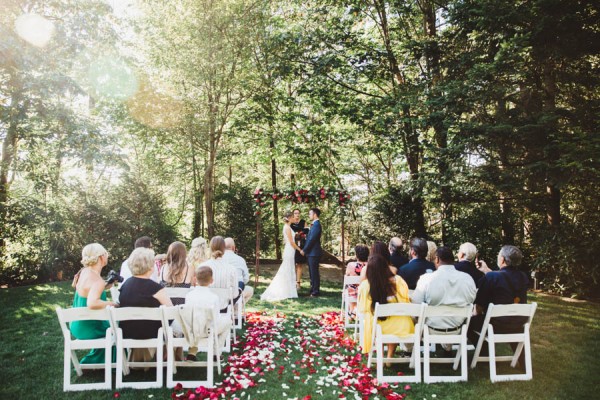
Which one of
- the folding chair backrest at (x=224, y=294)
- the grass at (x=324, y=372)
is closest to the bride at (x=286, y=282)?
the grass at (x=324, y=372)

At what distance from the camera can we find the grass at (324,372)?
14.8 ft

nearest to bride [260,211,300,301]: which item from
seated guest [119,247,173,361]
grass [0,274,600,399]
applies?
grass [0,274,600,399]

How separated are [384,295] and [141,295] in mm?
3030

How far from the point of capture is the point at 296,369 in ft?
16.9

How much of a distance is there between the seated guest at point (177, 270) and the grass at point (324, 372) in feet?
4.26

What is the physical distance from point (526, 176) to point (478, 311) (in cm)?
518

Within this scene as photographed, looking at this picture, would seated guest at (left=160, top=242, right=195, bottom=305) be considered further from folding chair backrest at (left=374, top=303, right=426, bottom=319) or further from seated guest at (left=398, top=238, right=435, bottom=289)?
seated guest at (left=398, top=238, right=435, bottom=289)

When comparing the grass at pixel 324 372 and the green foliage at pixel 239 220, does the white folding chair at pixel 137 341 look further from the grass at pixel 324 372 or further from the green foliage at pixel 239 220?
the green foliage at pixel 239 220

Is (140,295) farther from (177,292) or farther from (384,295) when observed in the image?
(384,295)

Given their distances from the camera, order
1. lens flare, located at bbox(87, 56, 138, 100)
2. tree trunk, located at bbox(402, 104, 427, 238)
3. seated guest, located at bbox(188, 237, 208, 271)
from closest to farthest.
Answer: seated guest, located at bbox(188, 237, 208, 271) → lens flare, located at bbox(87, 56, 138, 100) → tree trunk, located at bbox(402, 104, 427, 238)

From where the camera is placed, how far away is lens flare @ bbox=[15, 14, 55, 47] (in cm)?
989

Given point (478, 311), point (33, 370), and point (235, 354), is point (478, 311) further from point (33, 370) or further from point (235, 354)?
point (33, 370)

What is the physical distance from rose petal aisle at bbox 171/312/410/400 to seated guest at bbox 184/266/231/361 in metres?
0.48

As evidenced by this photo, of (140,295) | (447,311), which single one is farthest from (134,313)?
(447,311)
